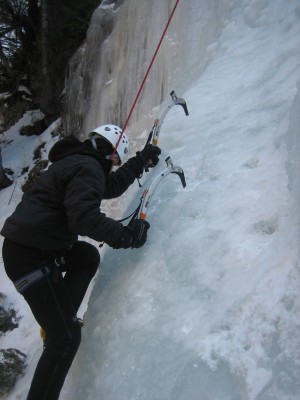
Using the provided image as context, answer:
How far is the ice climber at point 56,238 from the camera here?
2.43 metres

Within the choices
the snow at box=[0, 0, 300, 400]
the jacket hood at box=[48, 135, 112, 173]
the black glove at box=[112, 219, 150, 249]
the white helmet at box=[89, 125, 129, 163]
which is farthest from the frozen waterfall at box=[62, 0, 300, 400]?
the jacket hood at box=[48, 135, 112, 173]

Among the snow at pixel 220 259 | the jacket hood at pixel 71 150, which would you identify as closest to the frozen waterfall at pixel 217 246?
the snow at pixel 220 259

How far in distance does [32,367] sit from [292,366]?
2824 millimetres

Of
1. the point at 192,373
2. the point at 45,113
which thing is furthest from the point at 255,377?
the point at 45,113

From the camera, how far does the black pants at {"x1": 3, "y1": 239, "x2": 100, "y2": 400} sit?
2426 mm

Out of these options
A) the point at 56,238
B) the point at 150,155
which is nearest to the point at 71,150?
the point at 56,238

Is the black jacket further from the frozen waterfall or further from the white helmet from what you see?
the frozen waterfall

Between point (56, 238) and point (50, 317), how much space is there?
0.51m

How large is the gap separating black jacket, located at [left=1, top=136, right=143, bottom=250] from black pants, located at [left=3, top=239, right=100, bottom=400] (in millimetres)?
108

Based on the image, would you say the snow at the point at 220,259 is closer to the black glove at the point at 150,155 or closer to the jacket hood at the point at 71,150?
the black glove at the point at 150,155

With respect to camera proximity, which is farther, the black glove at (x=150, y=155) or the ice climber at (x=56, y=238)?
the black glove at (x=150, y=155)

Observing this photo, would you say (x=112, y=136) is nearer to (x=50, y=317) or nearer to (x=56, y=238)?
(x=56, y=238)

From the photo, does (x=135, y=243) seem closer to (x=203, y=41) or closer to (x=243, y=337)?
(x=243, y=337)

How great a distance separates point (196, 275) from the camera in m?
2.31
